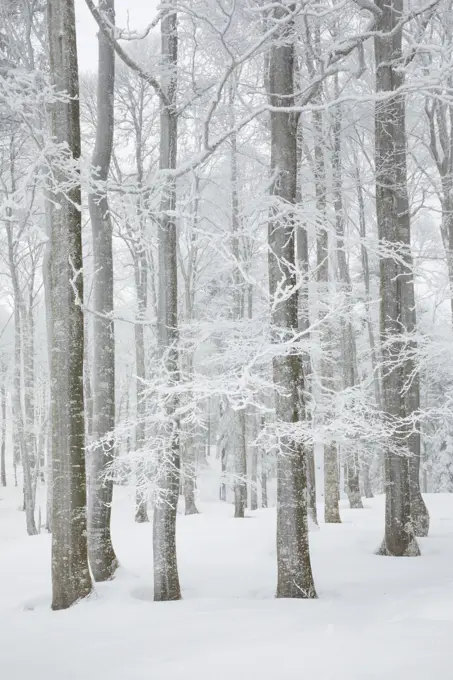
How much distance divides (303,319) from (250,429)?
1312 centimetres

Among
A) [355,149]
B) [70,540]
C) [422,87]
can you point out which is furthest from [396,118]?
[70,540]

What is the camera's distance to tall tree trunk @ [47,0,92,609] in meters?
5.54

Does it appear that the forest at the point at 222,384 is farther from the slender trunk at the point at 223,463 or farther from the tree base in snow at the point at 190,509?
the slender trunk at the point at 223,463

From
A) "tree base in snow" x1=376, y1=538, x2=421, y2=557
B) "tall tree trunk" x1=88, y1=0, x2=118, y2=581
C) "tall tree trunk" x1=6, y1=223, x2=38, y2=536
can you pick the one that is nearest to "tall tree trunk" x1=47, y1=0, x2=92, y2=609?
"tall tree trunk" x1=88, y1=0, x2=118, y2=581

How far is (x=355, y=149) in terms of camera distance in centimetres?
1470

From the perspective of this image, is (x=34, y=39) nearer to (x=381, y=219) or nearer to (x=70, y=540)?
(x=381, y=219)

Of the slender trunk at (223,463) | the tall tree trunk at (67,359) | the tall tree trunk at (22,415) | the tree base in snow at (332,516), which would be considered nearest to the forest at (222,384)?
the tall tree trunk at (67,359)

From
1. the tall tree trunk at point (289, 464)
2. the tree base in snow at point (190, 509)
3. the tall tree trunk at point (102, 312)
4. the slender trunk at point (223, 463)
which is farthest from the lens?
the slender trunk at point (223, 463)

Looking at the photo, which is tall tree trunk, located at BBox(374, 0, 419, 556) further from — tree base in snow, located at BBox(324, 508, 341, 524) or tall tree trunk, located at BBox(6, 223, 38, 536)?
tall tree trunk, located at BBox(6, 223, 38, 536)

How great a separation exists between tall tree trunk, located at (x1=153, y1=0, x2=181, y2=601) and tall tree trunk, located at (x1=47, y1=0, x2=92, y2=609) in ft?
3.24

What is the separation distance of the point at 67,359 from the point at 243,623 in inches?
123

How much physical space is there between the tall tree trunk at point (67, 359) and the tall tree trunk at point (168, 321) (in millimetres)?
988

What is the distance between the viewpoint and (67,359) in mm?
5695

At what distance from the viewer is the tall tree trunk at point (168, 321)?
633 cm
